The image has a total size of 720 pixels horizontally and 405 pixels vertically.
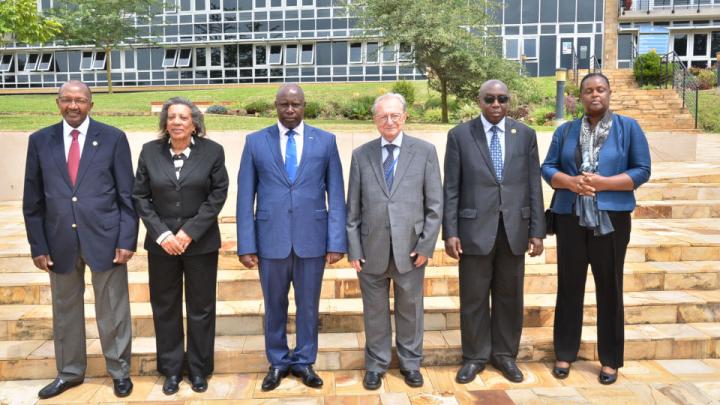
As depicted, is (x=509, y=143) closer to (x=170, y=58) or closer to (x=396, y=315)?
(x=396, y=315)

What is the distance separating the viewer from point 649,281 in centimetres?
528

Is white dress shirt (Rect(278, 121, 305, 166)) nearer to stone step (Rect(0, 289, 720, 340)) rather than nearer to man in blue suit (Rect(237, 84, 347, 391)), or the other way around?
man in blue suit (Rect(237, 84, 347, 391))

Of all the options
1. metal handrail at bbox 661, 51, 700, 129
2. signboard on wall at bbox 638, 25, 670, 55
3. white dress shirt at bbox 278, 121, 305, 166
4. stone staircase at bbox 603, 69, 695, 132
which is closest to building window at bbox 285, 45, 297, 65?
signboard on wall at bbox 638, 25, 670, 55

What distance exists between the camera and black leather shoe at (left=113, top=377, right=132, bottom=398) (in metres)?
3.91

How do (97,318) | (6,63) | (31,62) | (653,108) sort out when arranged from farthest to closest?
(6,63), (31,62), (653,108), (97,318)

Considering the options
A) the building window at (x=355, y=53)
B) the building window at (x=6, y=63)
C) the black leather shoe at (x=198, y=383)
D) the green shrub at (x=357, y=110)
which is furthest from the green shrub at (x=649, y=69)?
the building window at (x=6, y=63)

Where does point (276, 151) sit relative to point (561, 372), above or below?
above

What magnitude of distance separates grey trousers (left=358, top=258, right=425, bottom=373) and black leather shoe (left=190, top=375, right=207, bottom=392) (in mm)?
1083

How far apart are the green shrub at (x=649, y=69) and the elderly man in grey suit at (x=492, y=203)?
55.1 ft

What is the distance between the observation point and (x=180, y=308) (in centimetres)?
397

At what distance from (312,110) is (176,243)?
1297cm

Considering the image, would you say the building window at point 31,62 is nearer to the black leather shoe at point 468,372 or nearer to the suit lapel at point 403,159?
the suit lapel at point 403,159

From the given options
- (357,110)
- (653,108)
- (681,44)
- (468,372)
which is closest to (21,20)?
(357,110)

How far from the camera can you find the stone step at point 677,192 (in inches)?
307
